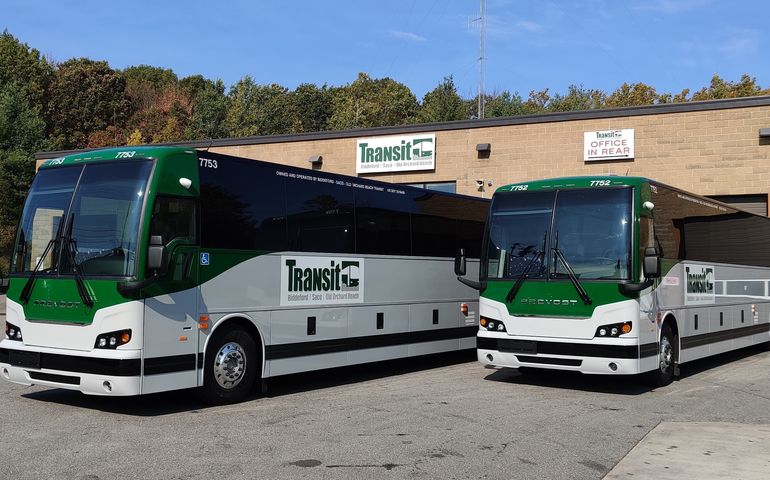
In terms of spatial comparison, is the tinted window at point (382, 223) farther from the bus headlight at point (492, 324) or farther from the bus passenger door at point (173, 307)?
the bus passenger door at point (173, 307)

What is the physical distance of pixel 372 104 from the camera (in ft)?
241

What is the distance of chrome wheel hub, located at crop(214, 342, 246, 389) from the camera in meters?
9.58

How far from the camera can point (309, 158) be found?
30.4m

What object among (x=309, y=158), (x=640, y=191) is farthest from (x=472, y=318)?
(x=309, y=158)

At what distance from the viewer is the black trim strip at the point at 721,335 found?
43.1ft

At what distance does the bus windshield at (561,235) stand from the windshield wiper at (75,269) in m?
5.85

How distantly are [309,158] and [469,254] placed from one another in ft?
52.4

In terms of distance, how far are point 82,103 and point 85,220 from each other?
218ft

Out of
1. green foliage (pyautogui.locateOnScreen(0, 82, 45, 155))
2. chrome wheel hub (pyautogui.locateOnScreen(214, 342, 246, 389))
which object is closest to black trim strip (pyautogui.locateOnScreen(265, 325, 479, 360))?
chrome wheel hub (pyautogui.locateOnScreen(214, 342, 246, 389))

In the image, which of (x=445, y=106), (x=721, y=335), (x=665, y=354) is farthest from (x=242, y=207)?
(x=445, y=106)

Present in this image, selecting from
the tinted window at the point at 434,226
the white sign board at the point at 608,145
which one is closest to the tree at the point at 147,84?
the white sign board at the point at 608,145

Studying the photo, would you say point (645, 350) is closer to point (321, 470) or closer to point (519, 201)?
point (519, 201)

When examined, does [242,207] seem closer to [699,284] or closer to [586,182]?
[586,182]

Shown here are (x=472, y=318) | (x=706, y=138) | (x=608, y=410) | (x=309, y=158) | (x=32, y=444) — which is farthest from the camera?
(x=309, y=158)
